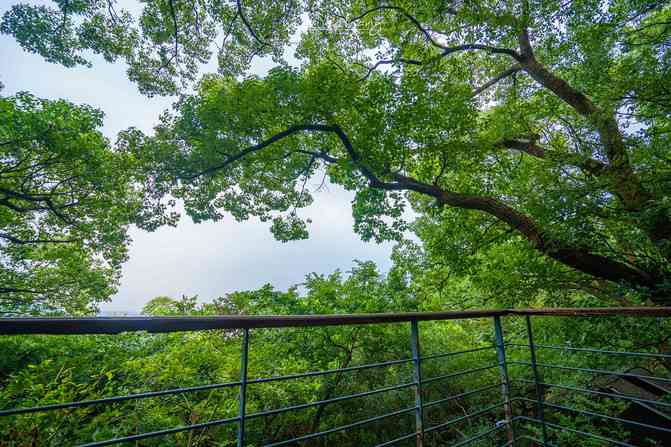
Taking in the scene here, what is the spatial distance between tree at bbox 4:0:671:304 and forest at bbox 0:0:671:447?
36 millimetres

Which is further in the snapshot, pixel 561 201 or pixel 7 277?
pixel 7 277

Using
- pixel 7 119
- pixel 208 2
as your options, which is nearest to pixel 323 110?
pixel 208 2

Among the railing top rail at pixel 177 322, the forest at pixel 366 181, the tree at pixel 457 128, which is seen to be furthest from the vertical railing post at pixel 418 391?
the tree at pixel 457 128

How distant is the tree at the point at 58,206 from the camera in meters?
5.52

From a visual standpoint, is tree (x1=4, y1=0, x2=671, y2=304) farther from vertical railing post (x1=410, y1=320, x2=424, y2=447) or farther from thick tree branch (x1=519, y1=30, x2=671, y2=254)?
vertical railing post (x1=410, y1=320, x2=424, y2=447)

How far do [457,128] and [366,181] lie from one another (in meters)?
1.69

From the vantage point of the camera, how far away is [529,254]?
15.7 feet

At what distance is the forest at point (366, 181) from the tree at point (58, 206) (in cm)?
6

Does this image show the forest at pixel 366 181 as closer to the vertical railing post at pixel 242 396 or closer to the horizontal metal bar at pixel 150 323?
the vertical railing post at pixel 242 396

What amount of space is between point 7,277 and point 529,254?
11736mm

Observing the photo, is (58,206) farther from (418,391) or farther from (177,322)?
(418,391)

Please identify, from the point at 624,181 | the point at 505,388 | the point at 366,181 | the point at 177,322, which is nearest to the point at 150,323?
the point at 177,322

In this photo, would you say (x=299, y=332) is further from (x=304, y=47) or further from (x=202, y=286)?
(x=304, y=47)

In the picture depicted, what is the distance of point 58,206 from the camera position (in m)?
6.80
